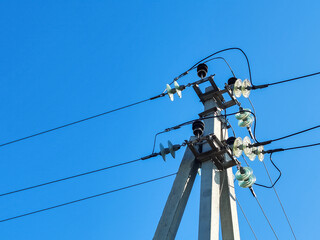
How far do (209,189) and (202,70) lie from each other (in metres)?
3.04

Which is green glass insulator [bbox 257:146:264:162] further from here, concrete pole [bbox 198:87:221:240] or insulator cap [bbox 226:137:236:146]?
concrete pole [bbox 198:87:221:240]

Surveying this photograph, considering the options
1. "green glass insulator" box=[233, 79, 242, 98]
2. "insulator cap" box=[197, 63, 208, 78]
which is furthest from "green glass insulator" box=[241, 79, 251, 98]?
"insulator cap" box=[197, 63, 208, 78]

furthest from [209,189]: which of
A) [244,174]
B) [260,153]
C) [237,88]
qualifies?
[237,88]

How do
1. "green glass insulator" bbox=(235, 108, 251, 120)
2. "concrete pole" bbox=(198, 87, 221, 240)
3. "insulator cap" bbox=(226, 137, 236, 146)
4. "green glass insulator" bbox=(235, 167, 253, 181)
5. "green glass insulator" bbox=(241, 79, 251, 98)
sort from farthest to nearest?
"green glass insulator" bbox=(241, 79, 251, 98) → "green glass insulator" bbox=(235, 108, 251, 120) → "insulator cap" bbox=(226, 137, 236, 146) → "green glass insulator" bbox=(235, 167, 253, 181) → "concrete pole" bbox=(198, 87, 221, 240)

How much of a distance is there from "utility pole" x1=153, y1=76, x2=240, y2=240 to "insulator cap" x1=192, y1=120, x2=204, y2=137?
0.34ft

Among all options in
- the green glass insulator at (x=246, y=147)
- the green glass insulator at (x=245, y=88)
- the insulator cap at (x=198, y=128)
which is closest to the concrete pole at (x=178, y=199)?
the insulator cap at (x=198, y=128)

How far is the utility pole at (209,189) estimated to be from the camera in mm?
5605

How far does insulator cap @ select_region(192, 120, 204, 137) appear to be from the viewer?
691 cm

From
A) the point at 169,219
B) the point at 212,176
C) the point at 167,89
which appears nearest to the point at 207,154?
the point at 212,176

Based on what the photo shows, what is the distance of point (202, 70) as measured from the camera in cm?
833

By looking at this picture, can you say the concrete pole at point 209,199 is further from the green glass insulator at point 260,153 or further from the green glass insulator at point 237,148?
the green glass insulator at point 260,153

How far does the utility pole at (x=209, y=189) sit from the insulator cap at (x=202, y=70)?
1.24 meters

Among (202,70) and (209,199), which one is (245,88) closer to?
(202,70)

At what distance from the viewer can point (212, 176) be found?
6312 mm
